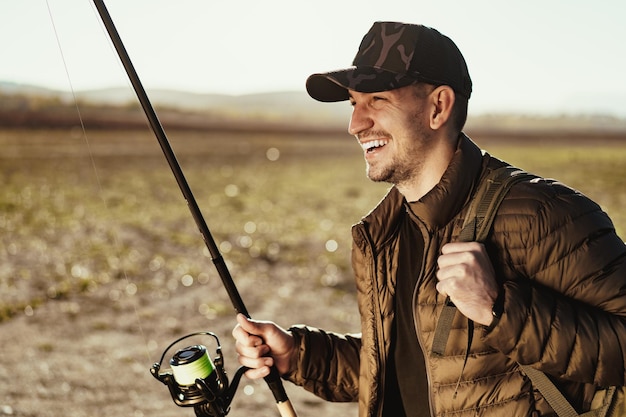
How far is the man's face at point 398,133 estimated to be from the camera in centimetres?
243

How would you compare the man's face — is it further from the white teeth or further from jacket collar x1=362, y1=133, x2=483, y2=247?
jacket collar x1=362, y1=133, x2=483, y2=247

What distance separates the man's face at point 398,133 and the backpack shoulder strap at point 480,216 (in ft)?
0.98

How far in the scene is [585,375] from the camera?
1979mm

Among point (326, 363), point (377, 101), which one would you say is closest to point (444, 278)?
point (377, 101)

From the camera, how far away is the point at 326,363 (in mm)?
2748

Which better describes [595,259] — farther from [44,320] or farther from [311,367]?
[44,320]

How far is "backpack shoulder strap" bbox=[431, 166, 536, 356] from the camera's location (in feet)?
7.09

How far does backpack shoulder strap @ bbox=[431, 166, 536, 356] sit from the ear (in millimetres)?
309

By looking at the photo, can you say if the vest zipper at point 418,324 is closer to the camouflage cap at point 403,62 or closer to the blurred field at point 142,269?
the camouflage cap at point 403,62

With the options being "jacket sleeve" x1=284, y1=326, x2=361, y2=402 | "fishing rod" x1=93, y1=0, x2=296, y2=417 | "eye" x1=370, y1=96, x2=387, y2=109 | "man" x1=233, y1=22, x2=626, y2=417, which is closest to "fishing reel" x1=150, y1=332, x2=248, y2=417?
"fishing rod" x1=93, y1=0, x2=296, y2=417

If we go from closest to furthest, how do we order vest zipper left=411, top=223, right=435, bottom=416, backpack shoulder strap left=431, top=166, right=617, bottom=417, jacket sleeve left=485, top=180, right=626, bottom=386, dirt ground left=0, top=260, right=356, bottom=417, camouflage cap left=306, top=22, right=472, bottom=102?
1. jacket sleeve left=485, top=180, right=626, bottom=386
2. backpack shoulder strap left=431, top=166, right=617, bottom=417
3. vest zipper left=411, top=223, right=435, bottom=416
4. camouflage cap left=306, top=22, right=472, bottom=102
5. dirt ground left=0, top=260, right=356, bottom=417

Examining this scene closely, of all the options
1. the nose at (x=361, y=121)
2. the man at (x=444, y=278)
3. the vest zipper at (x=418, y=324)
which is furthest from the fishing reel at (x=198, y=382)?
the nose at (x=361, y=121)

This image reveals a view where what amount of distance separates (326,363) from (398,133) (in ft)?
3.24

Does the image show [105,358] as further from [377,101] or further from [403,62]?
[403,62]
